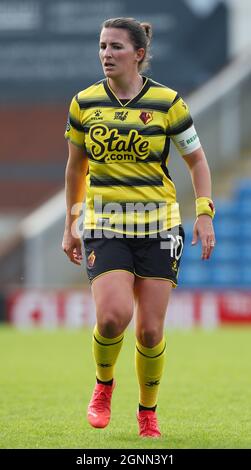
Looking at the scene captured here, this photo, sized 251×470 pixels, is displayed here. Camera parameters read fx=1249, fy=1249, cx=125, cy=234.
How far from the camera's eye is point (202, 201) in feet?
20.9

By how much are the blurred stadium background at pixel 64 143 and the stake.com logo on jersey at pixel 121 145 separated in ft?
35.2

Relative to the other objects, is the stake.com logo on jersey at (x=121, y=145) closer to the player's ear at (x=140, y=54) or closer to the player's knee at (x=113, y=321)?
the player's ear at (x=140, y=54)

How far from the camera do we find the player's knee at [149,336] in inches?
247

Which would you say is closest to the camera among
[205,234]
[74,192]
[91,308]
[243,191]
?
[205,234]

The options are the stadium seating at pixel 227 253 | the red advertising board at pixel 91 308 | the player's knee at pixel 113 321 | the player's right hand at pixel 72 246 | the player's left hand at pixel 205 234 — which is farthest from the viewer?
the stadium seating at pixel 227 253

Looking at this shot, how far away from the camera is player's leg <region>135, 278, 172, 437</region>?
20.5 feet

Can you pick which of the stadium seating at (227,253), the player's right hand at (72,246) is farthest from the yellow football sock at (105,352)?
the stadium seating at (227,253)

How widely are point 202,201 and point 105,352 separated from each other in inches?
36.1

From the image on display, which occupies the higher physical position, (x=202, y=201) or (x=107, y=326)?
(x=202, y=201)

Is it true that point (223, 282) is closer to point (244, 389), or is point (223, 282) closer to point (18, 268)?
point (18, 268)

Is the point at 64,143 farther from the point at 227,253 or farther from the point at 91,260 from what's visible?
the point at 91,260

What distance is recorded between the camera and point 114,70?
629 cm

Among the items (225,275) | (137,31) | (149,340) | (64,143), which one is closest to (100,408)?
(149,340)
